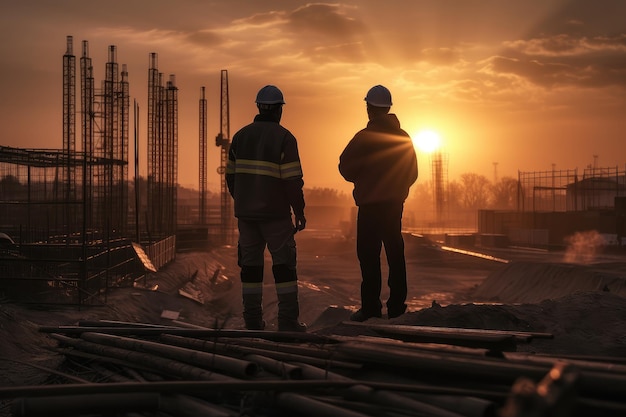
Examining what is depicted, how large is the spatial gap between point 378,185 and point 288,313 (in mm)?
1505

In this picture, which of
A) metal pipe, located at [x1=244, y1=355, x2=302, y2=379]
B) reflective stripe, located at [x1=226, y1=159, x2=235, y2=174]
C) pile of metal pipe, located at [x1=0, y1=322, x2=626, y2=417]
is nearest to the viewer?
pile of metal pipe, located at [x1=0, y1=322, x2=626, y2=417]

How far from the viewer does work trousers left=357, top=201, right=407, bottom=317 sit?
7.04 metres

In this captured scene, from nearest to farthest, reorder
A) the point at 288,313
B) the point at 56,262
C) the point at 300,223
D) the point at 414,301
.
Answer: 1. the point at 288,313
2. the point at 300,223
3. the point at 56,262
4. the point at 414,301

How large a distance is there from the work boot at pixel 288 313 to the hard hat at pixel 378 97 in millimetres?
1914

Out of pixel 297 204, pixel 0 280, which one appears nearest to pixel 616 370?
pixel 297 204

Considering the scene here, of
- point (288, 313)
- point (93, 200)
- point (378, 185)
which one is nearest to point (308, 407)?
point (288, 313)

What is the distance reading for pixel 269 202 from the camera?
632 cm

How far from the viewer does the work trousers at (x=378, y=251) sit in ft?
23.1

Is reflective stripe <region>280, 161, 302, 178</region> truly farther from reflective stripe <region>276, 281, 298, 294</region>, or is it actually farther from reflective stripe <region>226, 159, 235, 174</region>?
reflective stripe <region>276, 281, 298, 294</region>

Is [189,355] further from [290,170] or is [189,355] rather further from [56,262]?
[56,262]

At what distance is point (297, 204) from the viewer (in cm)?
632

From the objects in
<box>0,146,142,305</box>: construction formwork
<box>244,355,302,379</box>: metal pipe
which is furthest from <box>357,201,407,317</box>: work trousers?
<box>0,146,142,305</box>: construction formwork

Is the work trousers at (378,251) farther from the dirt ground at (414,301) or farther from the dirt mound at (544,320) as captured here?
the dirt mound at (544,320)

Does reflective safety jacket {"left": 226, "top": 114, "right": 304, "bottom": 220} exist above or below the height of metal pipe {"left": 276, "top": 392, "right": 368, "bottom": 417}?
above
